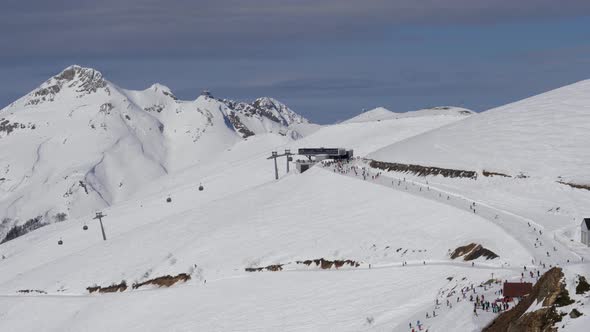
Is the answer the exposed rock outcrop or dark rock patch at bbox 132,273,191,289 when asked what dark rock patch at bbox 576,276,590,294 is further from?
dark rock patch at bbox 132,273,191,289

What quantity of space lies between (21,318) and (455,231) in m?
44.3

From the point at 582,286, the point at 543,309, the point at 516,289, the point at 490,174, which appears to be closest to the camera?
→ the point at 543,309

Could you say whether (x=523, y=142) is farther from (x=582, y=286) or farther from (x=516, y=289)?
(x=582, y=286)

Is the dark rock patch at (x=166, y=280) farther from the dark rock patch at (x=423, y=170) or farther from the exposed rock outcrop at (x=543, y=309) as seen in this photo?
the exposed rock outcrop at (x=543, y=309)

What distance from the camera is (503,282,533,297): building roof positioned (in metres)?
43.1

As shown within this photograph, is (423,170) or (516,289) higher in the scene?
(423,170)

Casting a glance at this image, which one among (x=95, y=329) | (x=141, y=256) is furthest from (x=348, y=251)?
(x=141, y=256)

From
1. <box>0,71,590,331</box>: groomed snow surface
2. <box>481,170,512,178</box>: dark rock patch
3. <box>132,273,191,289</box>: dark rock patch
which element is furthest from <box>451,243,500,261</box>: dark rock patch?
<box>132,273,191,289</box>: dark rock patch

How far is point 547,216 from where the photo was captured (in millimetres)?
68875

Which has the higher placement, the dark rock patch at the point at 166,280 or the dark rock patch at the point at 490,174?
the dark rock patch at the point at 490,174

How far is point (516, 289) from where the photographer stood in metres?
43.3

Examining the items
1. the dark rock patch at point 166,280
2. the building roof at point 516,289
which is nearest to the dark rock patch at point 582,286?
the building roof at point 516,289

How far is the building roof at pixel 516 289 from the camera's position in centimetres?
4306

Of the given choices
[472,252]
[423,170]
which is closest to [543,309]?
[472,252]
